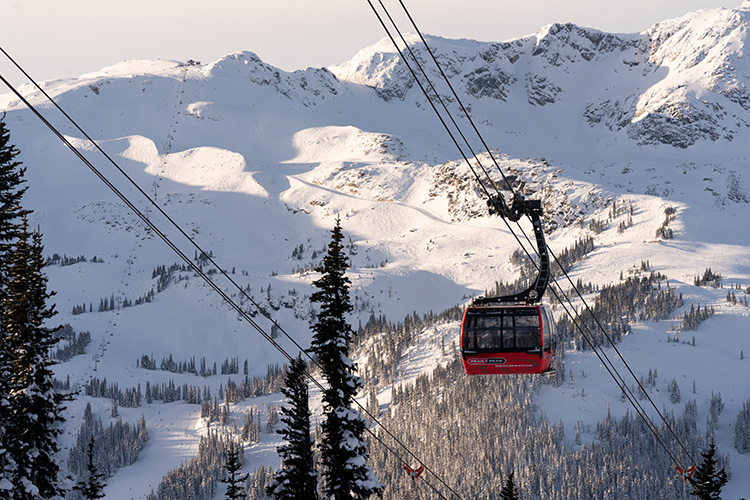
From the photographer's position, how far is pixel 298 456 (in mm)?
42656

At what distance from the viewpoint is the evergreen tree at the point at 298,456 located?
132ft

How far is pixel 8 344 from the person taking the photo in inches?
1241

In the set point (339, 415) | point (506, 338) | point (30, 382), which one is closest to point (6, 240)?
point (30, 382)

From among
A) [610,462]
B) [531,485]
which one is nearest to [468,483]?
[531,485]

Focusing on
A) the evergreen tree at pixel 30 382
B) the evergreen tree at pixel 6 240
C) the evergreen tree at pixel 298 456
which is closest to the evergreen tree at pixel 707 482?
the evergreen tree at pixel 298 456

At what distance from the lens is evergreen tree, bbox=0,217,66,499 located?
32281 millimetres

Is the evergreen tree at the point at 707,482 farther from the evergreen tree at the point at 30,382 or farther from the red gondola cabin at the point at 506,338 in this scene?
the evergreen tree at the point at 30,382

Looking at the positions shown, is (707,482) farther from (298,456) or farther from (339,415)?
(339,415)

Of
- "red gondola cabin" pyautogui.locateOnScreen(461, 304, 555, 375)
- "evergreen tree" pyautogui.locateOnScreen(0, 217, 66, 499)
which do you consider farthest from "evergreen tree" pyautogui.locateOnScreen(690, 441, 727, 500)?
"evergreen tree" pyautogui.locateOnScreen(0, 217, 66, 499)

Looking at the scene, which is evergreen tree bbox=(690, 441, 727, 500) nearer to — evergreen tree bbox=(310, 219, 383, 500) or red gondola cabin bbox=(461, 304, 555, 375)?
red gondola cabin bbox=(461, 304, 555, 375)

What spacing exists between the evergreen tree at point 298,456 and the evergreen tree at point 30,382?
1008 cm

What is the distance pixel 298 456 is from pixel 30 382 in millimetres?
14290

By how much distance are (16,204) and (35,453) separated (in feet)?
30.7

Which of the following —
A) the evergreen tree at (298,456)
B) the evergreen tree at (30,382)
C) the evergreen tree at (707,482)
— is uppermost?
the evergreen tree at (30,382)
